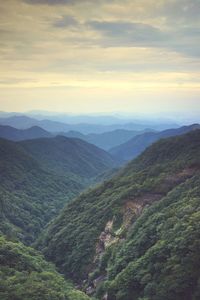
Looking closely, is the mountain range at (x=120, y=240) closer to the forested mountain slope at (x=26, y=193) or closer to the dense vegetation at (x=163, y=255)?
the dense vegetation at (x=163, y=255)

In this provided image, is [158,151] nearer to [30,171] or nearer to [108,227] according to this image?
[108,227]

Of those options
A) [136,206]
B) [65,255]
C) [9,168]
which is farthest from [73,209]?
[9,168]

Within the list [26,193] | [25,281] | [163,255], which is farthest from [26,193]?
[163,255]

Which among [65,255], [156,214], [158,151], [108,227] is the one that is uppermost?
[158,151]

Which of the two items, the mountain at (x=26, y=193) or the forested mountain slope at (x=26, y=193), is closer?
the mountain at (x=26, y=193)

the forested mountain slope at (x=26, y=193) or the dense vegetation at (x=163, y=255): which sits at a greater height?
the dense vegetation at (x=163, y=255)

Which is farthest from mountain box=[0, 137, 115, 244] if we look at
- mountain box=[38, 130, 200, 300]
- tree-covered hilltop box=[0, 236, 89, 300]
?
tree-covered hilltop box=[0, 236, 89, 300]

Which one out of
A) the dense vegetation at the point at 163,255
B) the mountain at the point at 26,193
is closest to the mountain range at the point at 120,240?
the dense vegetation at the point at 163,255
